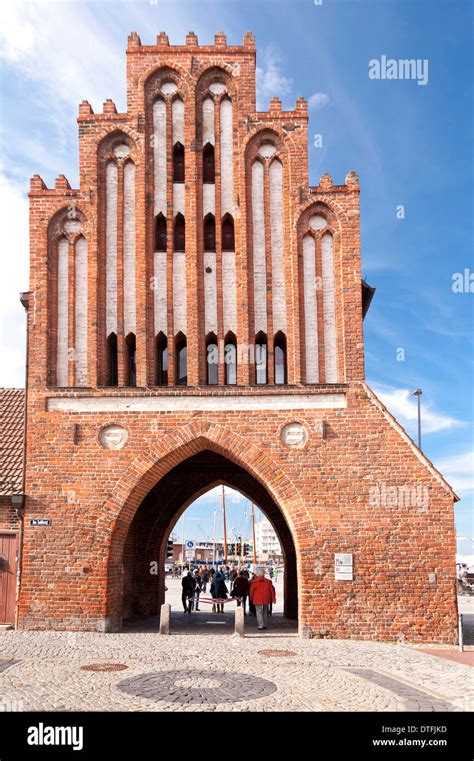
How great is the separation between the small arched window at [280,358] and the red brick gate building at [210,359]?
0.05m

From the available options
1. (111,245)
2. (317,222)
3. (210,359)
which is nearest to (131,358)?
(210,359)

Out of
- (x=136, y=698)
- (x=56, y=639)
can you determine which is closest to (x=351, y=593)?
(x=56, y=639)

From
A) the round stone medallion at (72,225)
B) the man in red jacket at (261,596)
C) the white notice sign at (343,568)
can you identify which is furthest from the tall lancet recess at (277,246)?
the man in red jacket at (261,596)

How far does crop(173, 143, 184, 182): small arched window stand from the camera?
633 inches

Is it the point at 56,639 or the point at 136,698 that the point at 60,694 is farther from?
the point at 56,639

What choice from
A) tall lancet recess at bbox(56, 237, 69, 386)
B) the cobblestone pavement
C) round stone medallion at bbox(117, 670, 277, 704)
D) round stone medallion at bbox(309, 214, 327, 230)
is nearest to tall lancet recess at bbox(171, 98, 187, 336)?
tall lancet recess at bbox(56, 237, 69, 386)

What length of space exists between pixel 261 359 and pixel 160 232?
12.0 ft

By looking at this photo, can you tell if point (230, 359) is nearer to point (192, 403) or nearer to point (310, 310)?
point (192, 403)

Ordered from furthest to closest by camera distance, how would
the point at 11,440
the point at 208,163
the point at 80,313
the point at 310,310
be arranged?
the point at 11,440, the point at 208,163, the point at 80,313, the point at 310,310

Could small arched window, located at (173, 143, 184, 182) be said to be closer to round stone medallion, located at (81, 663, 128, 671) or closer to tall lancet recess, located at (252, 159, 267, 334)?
tall lancet recess, located at (252, 159, 267, 334)

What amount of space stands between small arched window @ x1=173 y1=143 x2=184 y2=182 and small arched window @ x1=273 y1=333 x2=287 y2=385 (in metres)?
4.26

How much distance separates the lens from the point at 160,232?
15906 mm

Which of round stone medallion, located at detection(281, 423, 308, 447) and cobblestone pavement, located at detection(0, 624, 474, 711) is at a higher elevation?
round stone medallion, located at detection(281, 423, 308, 447)
